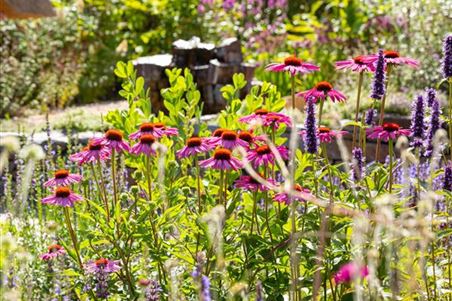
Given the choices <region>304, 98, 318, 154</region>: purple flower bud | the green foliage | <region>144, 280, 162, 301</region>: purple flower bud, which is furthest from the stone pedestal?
<region>144, 280, 162, 301</region>: purple flower bud

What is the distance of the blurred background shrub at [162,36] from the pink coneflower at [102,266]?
6.56 metres

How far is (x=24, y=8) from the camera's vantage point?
7164mm

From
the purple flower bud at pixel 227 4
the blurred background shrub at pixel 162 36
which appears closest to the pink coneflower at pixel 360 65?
the blurred background shrub at pixel 162 36

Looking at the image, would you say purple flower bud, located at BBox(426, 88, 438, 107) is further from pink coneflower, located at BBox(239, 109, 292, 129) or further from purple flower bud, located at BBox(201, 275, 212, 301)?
purple flower bud, located at BBox(201, 275, 212, 301)

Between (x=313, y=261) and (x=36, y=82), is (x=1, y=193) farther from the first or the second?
(x=313, y=261)

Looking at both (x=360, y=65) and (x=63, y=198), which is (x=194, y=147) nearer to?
(x=63, y=198)

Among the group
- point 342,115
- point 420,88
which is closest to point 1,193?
point 342,115

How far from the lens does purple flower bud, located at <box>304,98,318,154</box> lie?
285cm

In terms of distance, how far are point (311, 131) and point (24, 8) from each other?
189 inches

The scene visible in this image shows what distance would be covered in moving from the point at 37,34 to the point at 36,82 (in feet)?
3.07

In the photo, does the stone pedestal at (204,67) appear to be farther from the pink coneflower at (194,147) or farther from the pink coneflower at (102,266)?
the pink coneflower at (102,266)

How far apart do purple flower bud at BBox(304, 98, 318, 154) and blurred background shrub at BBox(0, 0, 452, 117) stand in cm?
676

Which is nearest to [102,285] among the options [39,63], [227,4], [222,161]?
[222,161]

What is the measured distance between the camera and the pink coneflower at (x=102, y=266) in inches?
117
